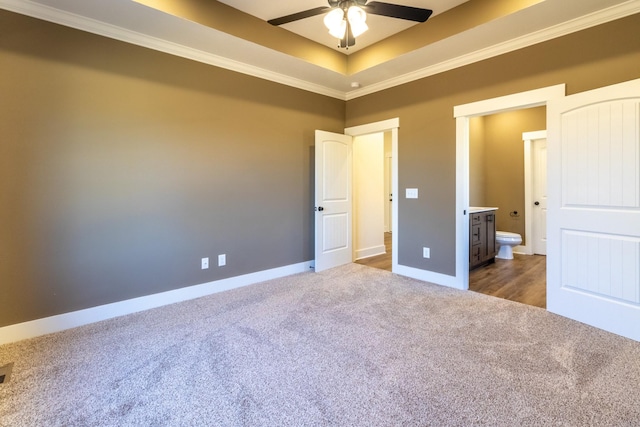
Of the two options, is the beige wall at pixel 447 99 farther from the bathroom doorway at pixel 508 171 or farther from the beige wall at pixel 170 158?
the bathroom doorway at pixel 508 171

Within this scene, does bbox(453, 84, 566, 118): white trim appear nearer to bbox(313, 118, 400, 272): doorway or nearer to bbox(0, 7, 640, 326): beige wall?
bbox(0, 7, 640, 326): beige wall

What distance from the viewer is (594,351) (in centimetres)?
211

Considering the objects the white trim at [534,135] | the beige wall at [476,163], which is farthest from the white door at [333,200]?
the white trim at [534,135]

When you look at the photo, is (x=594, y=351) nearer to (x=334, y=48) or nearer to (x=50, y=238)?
(x=334, y=48)

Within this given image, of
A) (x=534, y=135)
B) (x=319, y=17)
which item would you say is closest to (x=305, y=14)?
(x=319, y=17)

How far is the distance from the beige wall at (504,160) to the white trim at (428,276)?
2369 mm

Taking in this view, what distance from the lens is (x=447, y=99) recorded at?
3564 millimetres

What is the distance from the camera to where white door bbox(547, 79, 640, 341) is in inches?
89.4

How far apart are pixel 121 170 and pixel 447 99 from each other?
11.9 ft

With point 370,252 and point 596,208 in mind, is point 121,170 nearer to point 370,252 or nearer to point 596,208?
point 370,252

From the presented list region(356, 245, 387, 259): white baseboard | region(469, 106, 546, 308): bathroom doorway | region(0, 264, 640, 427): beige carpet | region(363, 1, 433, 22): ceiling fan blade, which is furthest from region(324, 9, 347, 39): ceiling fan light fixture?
region(469, 106, 546, 308): bathroom doorway

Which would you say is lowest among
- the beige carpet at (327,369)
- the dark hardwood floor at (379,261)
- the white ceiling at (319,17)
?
the beige carpet at (327,369)

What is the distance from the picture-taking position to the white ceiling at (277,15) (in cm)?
241

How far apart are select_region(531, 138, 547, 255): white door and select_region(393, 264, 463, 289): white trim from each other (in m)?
2.85
